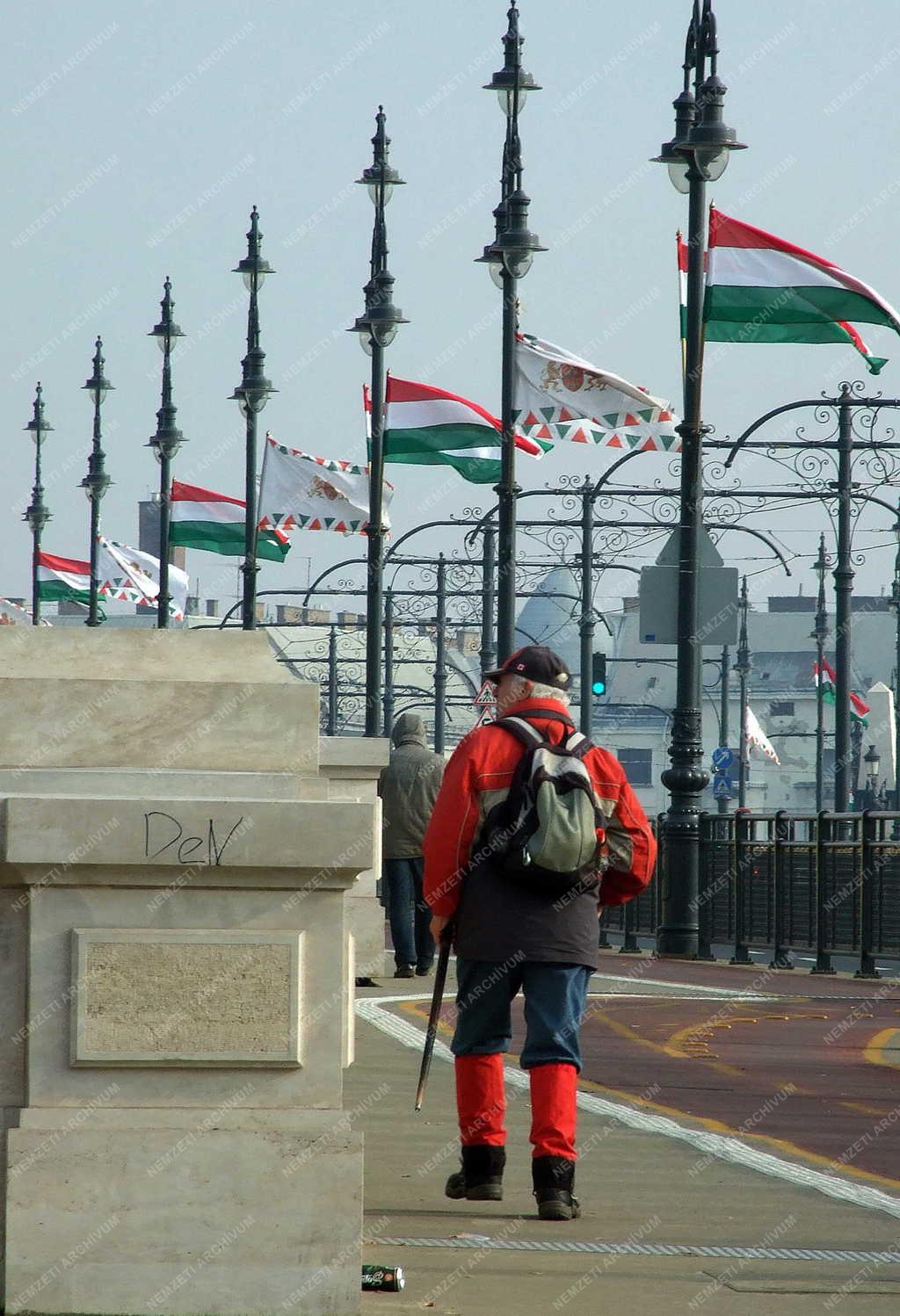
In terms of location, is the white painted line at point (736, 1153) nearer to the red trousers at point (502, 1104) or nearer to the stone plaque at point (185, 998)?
the red trousers at point (502, 1104)

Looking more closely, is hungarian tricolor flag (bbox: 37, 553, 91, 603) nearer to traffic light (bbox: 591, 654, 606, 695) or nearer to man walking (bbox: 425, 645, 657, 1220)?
traffic light (bbox: 591, 654, 606, 695)

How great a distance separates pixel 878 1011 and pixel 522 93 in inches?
475

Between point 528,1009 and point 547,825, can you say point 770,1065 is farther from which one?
point 547,825

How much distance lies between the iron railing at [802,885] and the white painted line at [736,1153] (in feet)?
30.2

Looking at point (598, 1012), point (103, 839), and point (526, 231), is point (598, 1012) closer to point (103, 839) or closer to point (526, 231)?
point (103, 839)

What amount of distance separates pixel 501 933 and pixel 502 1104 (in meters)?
A: 0.52

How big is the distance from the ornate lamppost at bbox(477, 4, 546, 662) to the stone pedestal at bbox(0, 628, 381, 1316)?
19277mm

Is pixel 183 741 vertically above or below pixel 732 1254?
above

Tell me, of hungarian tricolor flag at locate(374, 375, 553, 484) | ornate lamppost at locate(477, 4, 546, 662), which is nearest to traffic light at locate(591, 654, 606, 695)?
hungarian tricolor flag at locate(374, 375, 553, 484)

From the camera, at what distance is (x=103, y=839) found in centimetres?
509

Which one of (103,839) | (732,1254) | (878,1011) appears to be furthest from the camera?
(878,1011)

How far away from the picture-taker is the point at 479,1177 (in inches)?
274

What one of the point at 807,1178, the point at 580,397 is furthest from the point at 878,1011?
the point at 580,397

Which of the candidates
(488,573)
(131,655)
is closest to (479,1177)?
(131,655)
